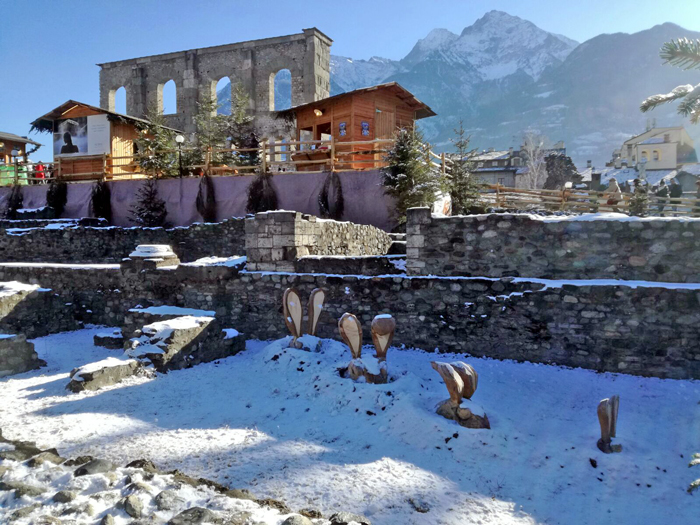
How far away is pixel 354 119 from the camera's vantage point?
16.3m

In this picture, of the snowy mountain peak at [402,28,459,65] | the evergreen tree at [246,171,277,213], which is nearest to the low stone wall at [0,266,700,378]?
the evergreen tree at [246,171,277,213]

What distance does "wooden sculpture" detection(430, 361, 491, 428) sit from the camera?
4.71 m

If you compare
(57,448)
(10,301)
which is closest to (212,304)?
(10,301)

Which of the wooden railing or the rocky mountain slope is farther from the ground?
Result: the rocky mountain slope

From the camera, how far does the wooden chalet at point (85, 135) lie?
20.1 meters

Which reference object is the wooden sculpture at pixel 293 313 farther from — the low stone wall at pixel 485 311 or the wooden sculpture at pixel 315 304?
the low stone wall at pixel 485 311

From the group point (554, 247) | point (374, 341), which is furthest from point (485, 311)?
point (374, 341)

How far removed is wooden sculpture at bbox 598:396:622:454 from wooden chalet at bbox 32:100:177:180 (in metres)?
20.5

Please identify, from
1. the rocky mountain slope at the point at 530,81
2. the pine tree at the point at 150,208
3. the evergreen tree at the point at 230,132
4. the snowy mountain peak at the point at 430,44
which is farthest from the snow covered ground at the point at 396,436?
the snowy mountain peak at the point at 430,44

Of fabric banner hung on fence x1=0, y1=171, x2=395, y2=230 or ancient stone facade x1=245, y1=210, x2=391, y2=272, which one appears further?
fabric banner hung on fence x1=0, y1=171, x2=395, y2=230

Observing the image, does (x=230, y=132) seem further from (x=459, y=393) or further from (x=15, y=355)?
(x=459, y=393)

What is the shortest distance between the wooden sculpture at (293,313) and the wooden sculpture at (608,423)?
4.14 meters

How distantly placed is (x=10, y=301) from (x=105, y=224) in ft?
25.6

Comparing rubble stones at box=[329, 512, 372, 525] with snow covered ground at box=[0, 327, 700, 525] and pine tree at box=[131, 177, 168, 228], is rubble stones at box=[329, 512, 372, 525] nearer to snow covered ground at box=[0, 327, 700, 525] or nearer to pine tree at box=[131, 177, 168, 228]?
snow covered ground at box=[0, 327, 700, 525]
